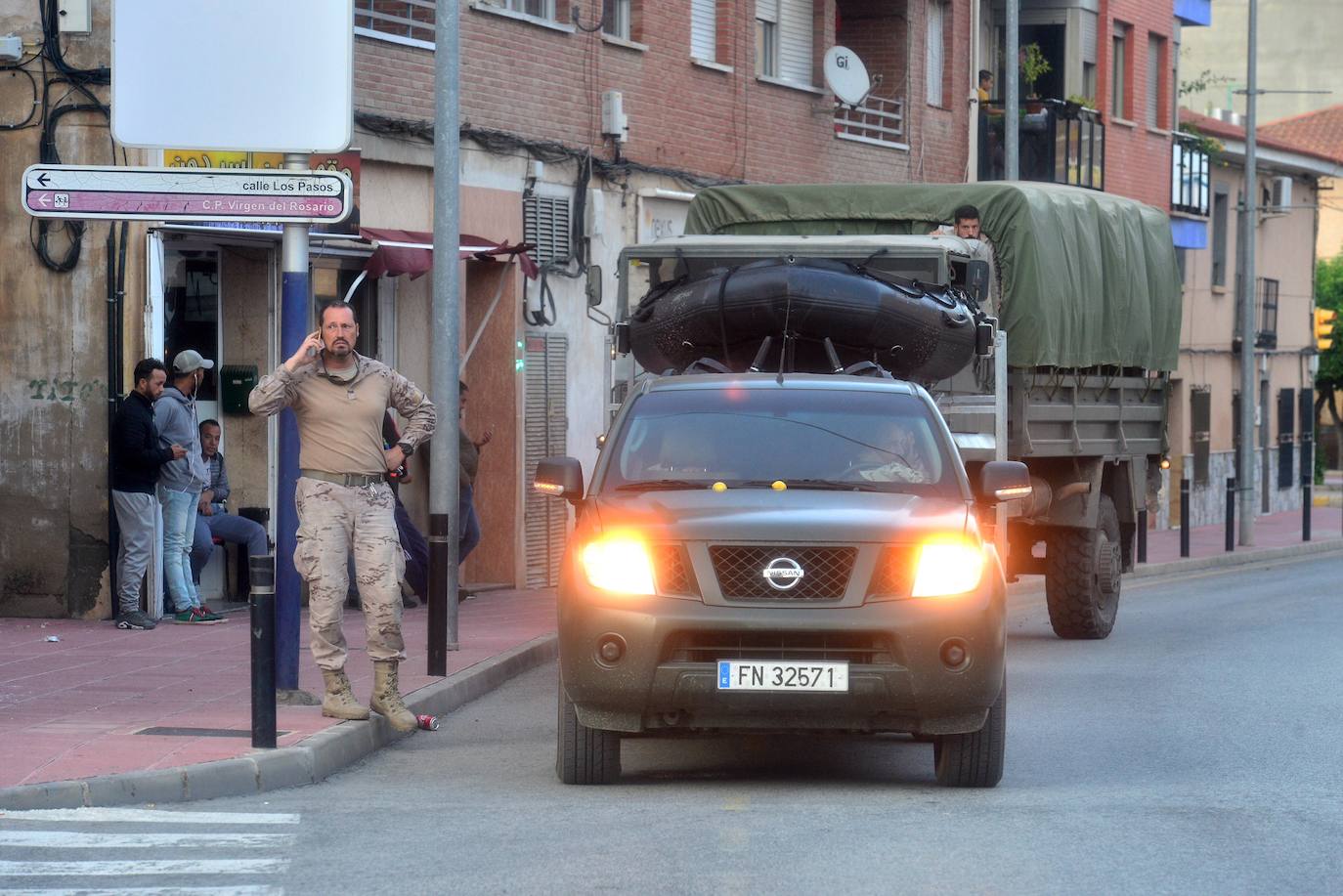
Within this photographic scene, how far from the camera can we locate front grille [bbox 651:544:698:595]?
8438mm

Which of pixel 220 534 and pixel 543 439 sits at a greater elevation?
pixel 543 439

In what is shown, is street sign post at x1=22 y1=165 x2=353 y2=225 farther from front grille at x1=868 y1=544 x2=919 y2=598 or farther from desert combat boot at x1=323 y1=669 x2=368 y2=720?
front grille at x1=868 y1=544 x2=919 y2=598

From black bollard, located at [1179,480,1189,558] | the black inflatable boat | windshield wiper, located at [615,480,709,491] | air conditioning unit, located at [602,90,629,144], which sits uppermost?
air conditioning unit, located at [602,90,629,144]

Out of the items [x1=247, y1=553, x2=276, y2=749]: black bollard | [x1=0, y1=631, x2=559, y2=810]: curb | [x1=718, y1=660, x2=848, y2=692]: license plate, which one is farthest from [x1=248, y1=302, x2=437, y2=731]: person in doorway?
[x1=718, y1=660, x2=848, y2=692]: license plate

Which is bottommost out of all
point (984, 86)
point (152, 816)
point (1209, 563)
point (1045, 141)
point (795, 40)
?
point (1209, 563)

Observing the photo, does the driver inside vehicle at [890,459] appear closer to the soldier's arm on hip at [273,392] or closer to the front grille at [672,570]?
the front grille at [672,570]

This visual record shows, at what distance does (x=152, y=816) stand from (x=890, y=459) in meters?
3.44

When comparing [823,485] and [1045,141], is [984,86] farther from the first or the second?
[823,485]

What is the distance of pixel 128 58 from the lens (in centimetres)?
1051

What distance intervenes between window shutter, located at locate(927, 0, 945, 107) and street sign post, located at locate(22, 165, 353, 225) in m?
19.7

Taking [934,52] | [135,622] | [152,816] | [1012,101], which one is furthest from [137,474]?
[934,52]

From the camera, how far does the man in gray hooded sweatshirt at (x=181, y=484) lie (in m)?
14.9

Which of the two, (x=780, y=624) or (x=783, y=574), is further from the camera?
(x=783, y=574)

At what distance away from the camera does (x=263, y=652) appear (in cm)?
916
